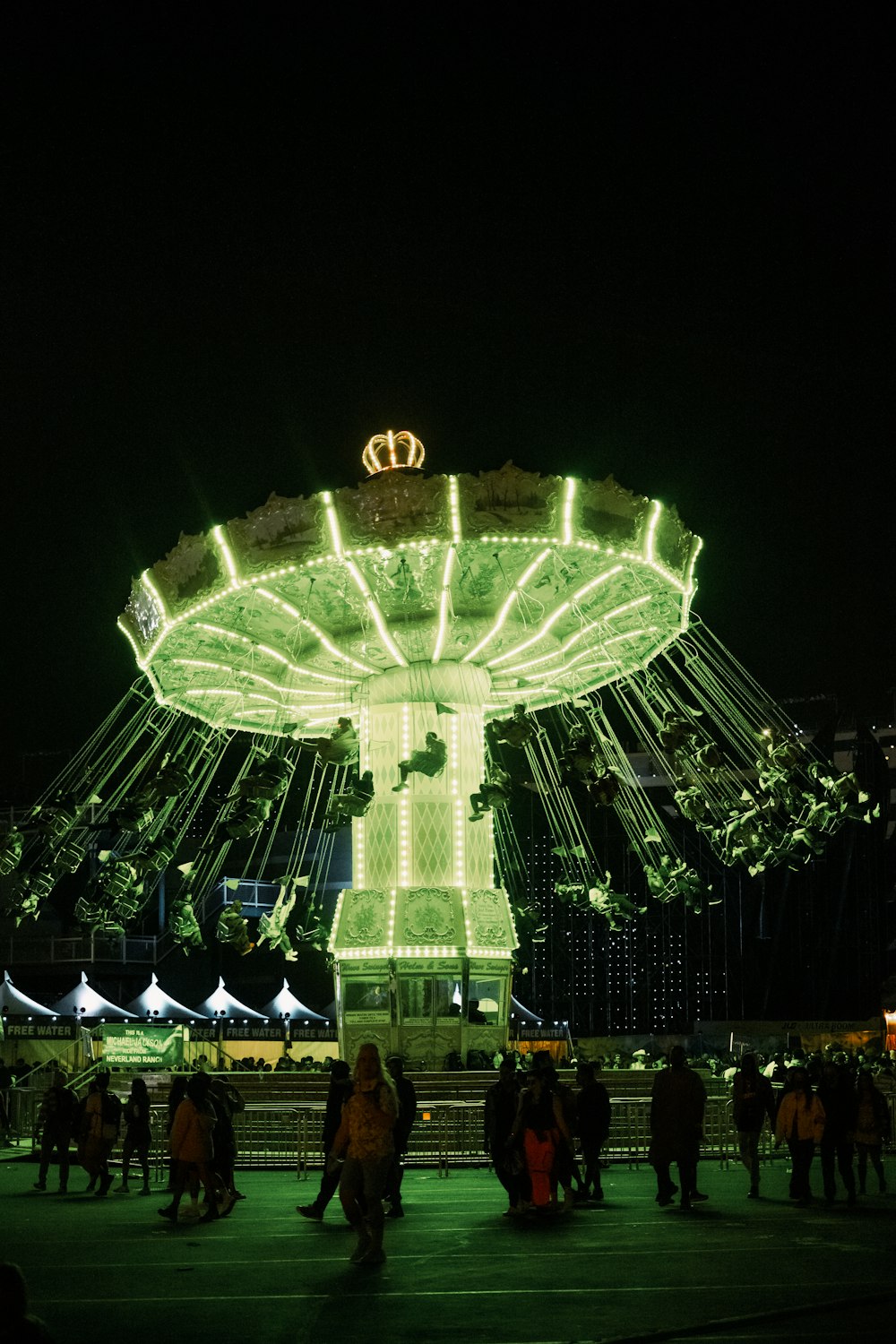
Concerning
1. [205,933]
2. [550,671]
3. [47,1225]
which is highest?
[550,671]

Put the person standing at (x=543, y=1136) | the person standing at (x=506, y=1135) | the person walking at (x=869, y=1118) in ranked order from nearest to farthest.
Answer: the person standing at (x=543, y=1136), the person standing at (x=506, y=1135), the person walking at (x=869, y=1118)

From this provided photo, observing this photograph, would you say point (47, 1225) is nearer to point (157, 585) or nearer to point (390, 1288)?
point (390, 1288)

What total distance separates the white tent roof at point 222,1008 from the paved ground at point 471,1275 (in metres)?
23.7

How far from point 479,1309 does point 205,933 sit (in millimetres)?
41314

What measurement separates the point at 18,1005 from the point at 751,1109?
23647 millimetres

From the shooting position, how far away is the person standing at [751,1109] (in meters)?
14.2

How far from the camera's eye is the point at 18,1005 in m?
34.0

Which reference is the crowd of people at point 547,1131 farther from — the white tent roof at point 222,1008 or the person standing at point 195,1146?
the white tent roof at point 222,1008

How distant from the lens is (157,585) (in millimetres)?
21562

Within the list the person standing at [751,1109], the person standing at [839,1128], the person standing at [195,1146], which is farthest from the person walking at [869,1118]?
the person standing at [195,1146]

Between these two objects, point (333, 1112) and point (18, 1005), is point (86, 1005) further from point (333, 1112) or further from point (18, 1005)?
point (333, 1112)

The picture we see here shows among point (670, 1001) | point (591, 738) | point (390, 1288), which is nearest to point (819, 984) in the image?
point (670, 1001)

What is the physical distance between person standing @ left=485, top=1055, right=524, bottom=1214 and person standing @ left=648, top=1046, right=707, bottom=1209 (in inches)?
48.5

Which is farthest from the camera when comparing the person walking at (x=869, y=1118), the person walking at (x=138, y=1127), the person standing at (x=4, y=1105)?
the person standing at (x=4, y=1105)
